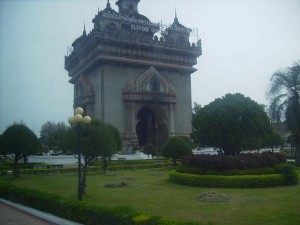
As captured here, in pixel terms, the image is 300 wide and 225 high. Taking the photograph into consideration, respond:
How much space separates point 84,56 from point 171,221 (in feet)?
146

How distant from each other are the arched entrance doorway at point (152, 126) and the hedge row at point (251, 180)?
109ft

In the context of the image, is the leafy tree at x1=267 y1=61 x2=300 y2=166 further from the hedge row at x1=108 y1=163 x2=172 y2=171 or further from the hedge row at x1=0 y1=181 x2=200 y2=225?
the hedge row at x1=0 y1=181 x2=200 y2=225

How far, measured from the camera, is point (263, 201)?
12008mm

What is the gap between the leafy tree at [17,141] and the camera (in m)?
24.0

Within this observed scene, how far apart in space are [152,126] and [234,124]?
113 ft

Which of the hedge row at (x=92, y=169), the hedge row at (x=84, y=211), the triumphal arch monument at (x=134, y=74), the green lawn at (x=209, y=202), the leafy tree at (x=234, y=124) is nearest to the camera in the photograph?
the hedge row at (x=84, y=211)

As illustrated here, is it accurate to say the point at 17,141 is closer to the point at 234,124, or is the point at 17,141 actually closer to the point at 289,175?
the point at 234,124

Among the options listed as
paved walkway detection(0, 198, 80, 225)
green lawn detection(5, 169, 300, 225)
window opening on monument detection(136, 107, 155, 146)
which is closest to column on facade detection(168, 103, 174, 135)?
window opening on monument detection(136, 107, 155, 146)

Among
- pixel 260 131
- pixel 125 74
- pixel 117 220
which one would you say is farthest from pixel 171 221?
pixel 125 74

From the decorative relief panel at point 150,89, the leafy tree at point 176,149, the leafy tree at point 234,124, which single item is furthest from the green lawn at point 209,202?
the decorative relief panel at point 150,89

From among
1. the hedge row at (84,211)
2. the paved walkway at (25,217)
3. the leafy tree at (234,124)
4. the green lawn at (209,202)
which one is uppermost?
the leafy tree at (234,124)

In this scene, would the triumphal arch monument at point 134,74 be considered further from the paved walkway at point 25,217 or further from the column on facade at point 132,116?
the paved walkway at point 25,217

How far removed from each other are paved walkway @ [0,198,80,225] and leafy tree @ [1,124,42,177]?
1197 cm

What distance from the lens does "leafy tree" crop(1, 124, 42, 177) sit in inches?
943
